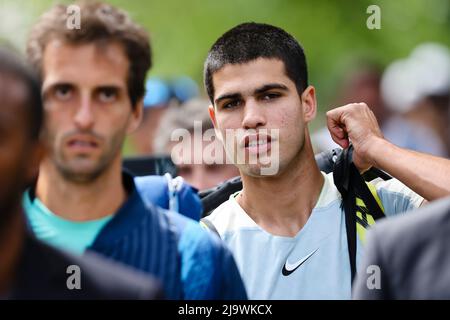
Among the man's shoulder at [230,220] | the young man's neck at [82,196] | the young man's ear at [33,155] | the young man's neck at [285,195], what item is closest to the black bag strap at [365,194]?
the young man's neck at [285,195]

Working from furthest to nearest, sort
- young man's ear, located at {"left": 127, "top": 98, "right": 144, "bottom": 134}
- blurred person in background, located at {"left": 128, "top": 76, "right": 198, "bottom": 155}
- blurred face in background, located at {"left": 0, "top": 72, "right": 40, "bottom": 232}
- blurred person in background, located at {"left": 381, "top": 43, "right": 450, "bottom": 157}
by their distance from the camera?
blurred person in background, located at {"left": 381, "top": 43, "right": 450, "bottom": 157}
blurred person in background, located at {"left": 128, "top": 76, "right": 198, "bottom": 155}
young man's ear, located at {"left": 127, "top": 98, "right": 144, "bottom": 134}
blurred face in background, located at {"left": 0, "top": 72, "right": 40, "bottom": 232}

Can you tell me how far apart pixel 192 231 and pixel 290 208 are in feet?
2.32

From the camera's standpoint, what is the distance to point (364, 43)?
650cm

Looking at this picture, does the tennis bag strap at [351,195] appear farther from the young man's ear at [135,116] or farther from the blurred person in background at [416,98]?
the blurred person in background at [416,98]

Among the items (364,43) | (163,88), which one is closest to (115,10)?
(163,88)

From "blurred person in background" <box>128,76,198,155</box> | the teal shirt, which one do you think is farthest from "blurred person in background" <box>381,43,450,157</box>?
the teal shirt

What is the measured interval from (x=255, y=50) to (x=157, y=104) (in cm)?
196

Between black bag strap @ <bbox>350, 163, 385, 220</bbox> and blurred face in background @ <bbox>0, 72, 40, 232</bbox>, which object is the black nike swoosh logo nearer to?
black bag strap @ <bbox>350, 163, 385, 220</bbox>

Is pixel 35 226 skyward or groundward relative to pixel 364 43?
groundward

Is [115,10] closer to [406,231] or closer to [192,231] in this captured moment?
[192,231]

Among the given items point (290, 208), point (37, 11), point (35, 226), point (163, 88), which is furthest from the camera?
point (163, 88)

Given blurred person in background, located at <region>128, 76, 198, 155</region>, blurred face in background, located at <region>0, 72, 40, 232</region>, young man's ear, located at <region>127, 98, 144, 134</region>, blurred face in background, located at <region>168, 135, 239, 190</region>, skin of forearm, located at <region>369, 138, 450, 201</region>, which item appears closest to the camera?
blurred face in background, located at <region>0, 72, 40, 232</region>

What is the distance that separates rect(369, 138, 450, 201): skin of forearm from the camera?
3438 millimetres

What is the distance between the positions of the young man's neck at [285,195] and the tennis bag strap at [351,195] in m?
0.11
